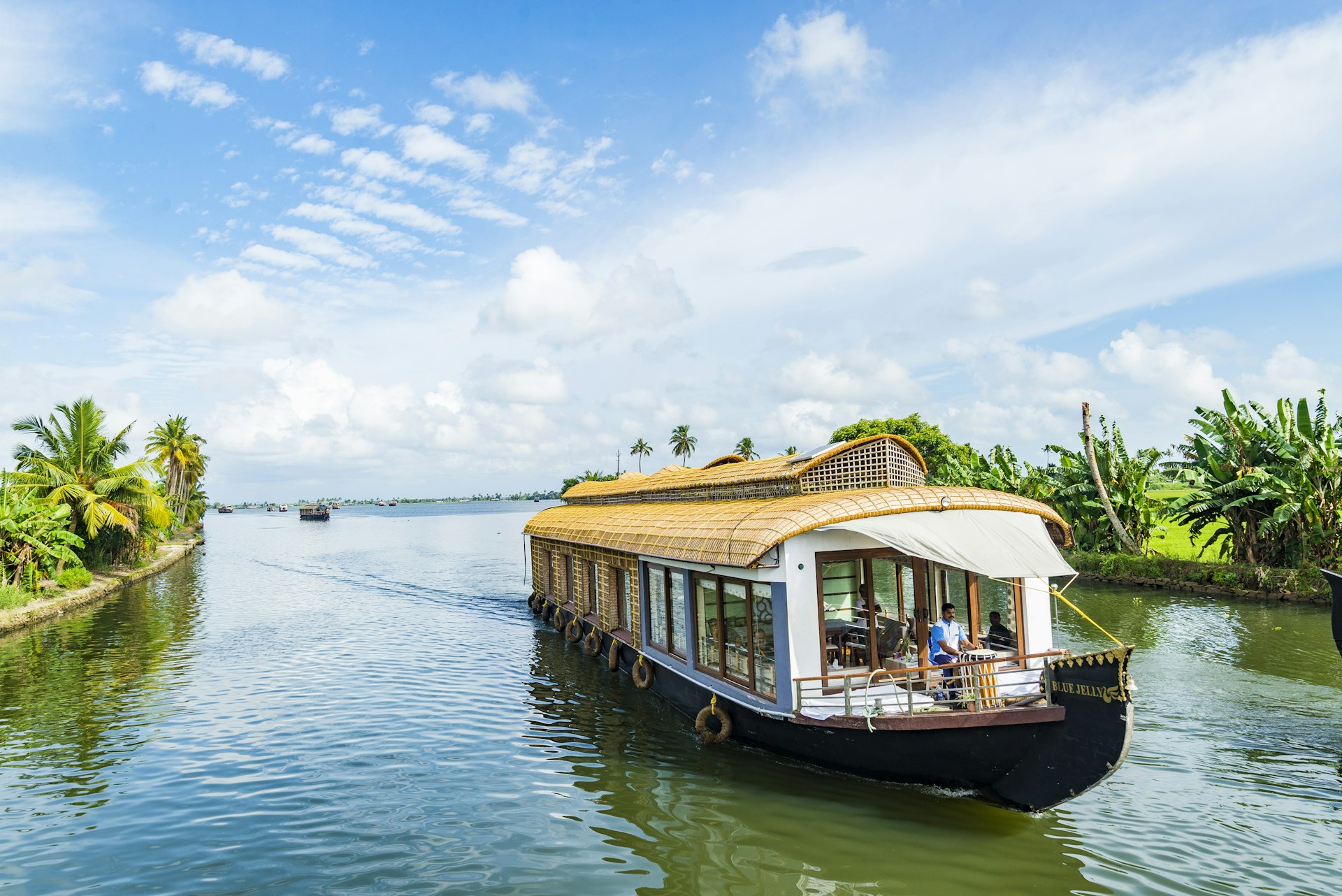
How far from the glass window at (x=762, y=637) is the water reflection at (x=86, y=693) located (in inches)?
360

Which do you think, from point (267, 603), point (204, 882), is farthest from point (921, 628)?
point (267, 603)

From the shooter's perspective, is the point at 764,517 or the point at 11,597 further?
the point at 11,597

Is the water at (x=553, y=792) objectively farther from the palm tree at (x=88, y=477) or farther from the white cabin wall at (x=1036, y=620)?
the palm tree at (x=88, y=477)

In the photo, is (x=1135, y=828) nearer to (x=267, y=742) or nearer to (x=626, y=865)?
(x=626, y=865)

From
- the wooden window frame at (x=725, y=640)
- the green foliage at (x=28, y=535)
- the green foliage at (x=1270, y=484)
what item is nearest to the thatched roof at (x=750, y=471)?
the wooden window frame at (x=725, y=640)

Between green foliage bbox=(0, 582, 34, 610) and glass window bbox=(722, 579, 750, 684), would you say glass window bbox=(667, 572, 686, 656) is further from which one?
green foliage bbox=(0, 582, 34, 610)

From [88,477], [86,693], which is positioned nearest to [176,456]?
[88,477]

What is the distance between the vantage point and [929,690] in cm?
951

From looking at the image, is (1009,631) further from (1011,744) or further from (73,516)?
(73,516)

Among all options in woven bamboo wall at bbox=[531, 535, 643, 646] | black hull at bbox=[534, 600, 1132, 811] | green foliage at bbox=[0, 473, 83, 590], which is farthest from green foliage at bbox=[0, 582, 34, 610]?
black hull at bbox=[534, 600, 1132, 811]

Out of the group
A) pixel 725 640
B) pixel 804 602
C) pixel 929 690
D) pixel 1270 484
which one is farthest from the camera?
pixel 1270 484

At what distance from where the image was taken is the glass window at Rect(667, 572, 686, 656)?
13562 mm

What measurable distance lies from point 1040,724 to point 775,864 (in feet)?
10.8

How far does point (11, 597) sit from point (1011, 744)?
99.5 ft
